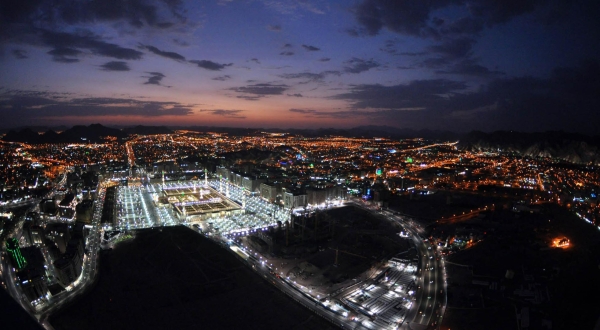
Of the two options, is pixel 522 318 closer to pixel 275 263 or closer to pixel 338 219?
pixel 275 263

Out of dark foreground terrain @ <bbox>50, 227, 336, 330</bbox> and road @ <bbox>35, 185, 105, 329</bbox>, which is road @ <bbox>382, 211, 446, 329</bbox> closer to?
dark foreground terrain @ <bbox>50, 227, 336, 330</bbox>

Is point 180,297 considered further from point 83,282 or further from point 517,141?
point 517,141

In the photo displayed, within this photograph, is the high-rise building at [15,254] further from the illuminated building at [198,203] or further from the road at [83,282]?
the illuminated building at [198,203]

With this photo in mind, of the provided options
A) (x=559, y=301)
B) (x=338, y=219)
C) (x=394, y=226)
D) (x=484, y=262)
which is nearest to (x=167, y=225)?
(x=338, y=219)

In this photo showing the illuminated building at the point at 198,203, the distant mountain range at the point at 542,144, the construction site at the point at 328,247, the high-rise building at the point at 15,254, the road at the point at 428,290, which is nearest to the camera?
the road at the point at 428,290

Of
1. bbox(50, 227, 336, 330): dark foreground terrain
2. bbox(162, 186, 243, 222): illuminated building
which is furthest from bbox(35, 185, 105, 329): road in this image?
bbox(162, 186, 243, 222): illuminated building

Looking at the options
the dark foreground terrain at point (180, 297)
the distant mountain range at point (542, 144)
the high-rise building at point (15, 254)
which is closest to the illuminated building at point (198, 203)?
the dark foreground terrain at point (180, 297)
